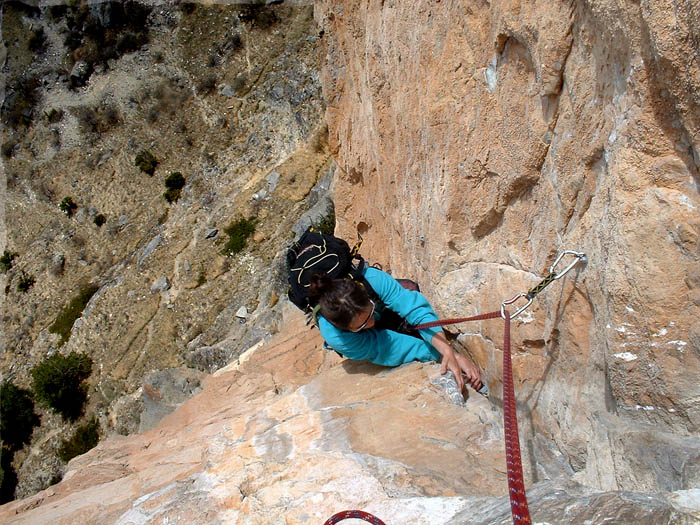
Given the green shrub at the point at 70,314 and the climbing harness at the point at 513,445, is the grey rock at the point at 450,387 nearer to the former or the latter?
the climbing harness at the point at 513,445

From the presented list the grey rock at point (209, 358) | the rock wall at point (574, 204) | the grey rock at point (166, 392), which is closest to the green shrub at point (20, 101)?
the grey rock at point (209, 358)

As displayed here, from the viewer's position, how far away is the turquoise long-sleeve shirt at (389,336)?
11.1 feet

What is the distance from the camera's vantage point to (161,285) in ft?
54.4

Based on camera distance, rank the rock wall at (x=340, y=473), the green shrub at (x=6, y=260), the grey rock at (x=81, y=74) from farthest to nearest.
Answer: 1. the grey rock at (x=81, y=74)
2. the green shrub at (x=6, y=260)
3. the rock wall at (x=340, y=473)

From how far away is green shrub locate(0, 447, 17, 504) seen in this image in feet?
54.0

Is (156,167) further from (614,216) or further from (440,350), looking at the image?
(614,216)

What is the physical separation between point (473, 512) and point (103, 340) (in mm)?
17590

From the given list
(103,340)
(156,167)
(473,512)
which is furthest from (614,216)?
(156,167)

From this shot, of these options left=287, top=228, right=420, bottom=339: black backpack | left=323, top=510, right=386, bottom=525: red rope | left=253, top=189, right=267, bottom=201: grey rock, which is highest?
left=253, top=189, right=267, bottom=201: grey rock

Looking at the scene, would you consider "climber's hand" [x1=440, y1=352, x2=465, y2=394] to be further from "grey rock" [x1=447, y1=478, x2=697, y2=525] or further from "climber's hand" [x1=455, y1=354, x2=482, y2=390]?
"grey rock" [x1=447, y1=478, x2=697, y2=525]

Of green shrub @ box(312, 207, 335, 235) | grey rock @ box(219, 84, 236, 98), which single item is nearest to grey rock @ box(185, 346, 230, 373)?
green shrub @ box(312, 207, 335, 235)

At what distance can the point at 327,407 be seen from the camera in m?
3.52

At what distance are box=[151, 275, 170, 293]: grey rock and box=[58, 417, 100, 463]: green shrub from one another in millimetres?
4722

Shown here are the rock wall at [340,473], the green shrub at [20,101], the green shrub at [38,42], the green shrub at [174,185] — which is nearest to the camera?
the rock wall at [340,473]
